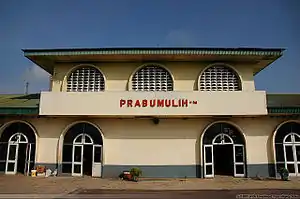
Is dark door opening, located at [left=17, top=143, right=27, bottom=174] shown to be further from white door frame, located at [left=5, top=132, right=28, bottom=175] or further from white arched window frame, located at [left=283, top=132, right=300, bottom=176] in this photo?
white arched window frame, located at [left=283, top=132, right=300, bottom=176]

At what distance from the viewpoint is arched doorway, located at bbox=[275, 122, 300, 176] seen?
51.8 feet

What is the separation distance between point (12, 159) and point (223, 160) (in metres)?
13.2

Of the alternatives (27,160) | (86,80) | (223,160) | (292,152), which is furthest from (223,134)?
(27,160)

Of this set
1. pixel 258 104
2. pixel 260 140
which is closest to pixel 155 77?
pixel 258 104

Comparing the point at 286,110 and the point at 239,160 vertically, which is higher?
the point at 286,110

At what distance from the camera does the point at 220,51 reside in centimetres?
1589

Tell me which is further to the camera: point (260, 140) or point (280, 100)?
point (280, 100)

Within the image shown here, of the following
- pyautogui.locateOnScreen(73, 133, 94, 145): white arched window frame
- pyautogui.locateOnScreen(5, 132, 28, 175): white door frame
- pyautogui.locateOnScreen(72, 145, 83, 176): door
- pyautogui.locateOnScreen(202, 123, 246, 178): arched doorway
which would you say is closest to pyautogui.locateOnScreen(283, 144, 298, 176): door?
pyautogui.locateOnScreen(202, 123, 246, 178): arched doorway

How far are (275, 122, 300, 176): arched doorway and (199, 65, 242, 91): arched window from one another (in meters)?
3.50

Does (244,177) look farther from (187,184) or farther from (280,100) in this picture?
(280,100)

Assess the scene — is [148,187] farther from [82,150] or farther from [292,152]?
[292,152]

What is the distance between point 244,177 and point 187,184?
408 centimetres

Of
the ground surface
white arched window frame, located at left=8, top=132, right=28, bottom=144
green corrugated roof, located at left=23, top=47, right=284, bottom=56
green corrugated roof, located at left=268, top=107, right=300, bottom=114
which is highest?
green corrugated roof, located at left=23, top=47, right=284, bottom=56

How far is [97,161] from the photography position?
15.9m
